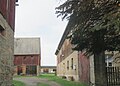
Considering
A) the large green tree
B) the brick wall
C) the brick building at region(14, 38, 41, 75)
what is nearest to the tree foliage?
the large green tree

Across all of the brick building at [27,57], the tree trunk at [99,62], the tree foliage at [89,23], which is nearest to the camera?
the tree foliage at [89,23]

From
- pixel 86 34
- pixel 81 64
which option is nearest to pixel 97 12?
pixel 86 34

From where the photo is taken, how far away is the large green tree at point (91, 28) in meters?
13.5

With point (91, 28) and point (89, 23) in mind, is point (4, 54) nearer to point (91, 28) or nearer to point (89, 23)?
point (89, 23)

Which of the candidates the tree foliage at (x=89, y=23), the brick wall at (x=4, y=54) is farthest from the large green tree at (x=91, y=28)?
the brick wall at (x=4, y=54)

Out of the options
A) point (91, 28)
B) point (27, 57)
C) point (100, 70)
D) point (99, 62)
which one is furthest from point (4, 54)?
point (27, 57)

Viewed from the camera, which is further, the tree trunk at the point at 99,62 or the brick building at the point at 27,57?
the brick building at the point at 27,57

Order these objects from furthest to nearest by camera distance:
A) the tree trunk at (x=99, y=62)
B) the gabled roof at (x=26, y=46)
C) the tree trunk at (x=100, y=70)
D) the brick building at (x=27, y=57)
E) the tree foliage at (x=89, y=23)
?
the gabled roof at (x=26, y=46) < the brick building at (x=27, y=57) < the tree trunk at (x=100, y=70) < the tree trunk at (x=99, y=62) < the tree foliage at (x=89, y=23)

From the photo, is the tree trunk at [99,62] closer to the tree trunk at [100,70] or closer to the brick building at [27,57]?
the tree trunk at [100,70]

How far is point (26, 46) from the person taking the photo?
210 feet

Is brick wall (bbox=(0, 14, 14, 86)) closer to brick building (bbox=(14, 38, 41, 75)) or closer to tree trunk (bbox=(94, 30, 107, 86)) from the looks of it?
tree trunk (bbox=(94, 30, 107, 86))

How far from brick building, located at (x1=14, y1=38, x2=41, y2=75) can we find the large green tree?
1705 inches

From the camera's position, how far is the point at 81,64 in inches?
1330

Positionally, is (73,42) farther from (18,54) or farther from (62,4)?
(18,54)
